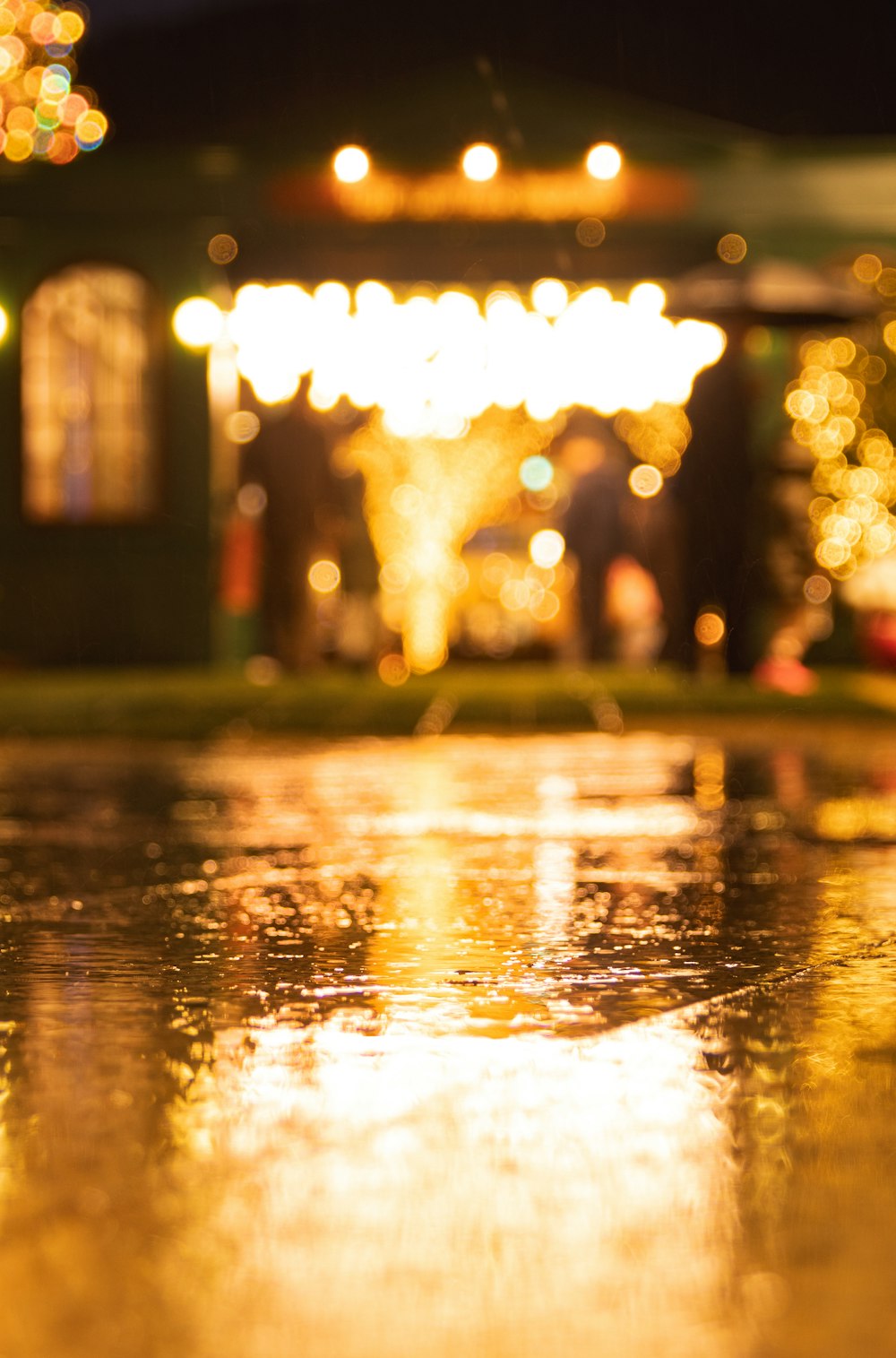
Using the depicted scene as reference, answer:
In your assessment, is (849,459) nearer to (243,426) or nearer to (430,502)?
(243,426)

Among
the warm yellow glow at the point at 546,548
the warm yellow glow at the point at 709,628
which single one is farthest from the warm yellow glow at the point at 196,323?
the warm yellow glow at the point at 546,548

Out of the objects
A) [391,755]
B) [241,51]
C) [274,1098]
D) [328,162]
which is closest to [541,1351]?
[274,1098]

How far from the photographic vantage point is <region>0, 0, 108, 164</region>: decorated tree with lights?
30953mm

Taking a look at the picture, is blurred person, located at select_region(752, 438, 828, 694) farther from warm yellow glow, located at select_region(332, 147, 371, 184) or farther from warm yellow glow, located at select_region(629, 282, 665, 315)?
warm yellow glow, located at select_region(332, 147, 371, 184)

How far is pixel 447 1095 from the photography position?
421cm

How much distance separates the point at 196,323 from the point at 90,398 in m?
1.53

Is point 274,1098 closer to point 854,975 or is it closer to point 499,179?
point 854,975

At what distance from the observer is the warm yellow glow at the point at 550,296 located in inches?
832

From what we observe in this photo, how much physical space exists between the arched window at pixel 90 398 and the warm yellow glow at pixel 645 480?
552cm

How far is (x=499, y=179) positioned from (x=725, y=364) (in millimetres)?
2281

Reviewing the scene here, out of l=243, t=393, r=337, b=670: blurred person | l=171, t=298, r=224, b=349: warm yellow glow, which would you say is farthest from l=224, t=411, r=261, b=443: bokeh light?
l=171, t=298, r=224, b=349: warm yellow glow

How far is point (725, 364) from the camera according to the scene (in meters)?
20.2

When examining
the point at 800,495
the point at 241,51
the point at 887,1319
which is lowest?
the point at 887,1319

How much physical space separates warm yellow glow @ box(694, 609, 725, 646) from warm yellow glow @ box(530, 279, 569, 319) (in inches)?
114
